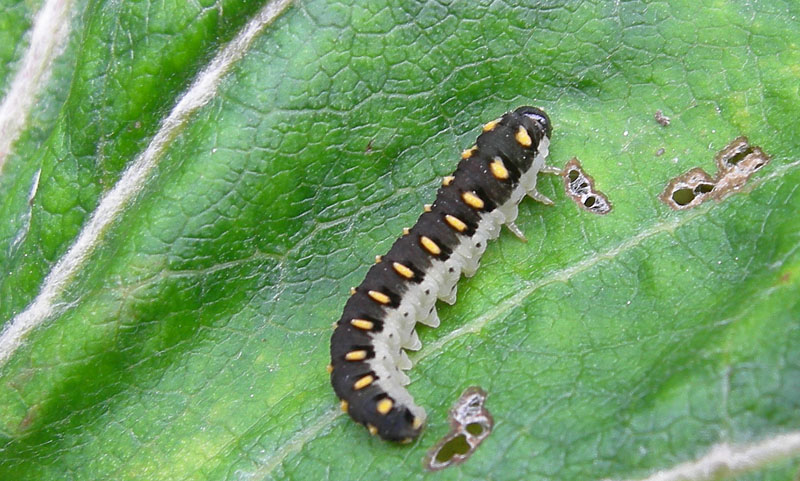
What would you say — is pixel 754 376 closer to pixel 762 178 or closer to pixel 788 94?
pixel 762 178

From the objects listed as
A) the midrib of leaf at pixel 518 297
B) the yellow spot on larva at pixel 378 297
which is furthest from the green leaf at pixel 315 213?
the yellow spot on larva at pixel 378 297

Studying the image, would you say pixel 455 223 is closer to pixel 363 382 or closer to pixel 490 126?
pixel 490 126

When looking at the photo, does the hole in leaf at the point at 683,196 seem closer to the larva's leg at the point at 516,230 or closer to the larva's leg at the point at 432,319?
the larva's leg at the point at 516,230

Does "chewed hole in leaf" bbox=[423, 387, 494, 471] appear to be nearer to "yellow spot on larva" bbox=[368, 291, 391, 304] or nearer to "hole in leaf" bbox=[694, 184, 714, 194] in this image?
"yellow spot on larva" bbox=[368, 291, 391, 304]

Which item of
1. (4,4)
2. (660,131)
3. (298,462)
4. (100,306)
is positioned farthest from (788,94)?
(4,4)

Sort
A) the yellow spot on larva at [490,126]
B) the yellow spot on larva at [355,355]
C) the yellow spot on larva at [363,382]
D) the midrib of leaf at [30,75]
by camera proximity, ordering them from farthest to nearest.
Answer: the midrib of leaf at [30,75]
the yellow spot on larva at [490,126]
the yellow spot on larva at [355,355]
the yellow spot on larva at [363,382]
